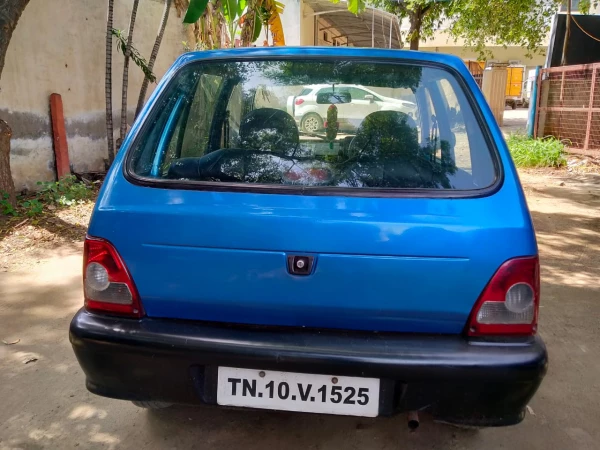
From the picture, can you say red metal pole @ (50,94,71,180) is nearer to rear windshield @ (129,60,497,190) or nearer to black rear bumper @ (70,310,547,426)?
rear windshield @ (129,60,497,190)

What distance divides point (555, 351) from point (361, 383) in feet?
5.99

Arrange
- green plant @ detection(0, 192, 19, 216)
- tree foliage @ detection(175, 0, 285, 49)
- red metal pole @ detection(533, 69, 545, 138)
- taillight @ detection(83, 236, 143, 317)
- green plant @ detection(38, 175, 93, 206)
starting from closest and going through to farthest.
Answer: taillight @ detection(83, 236, 143, 317) < green plant @ detection(0, 192, 19, 216) < green plant @ detection(38, 175, 93, 206) < tree foliage @ detection(175, 0, 285, 49) < red metal pole @ detection(533, 69, 545, 138)

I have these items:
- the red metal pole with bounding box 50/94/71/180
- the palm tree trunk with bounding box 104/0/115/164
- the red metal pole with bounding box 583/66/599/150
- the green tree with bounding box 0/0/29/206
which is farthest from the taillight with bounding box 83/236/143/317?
the red metal pole with bounding box 583/66/599/150

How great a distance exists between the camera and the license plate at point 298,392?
1.70 m

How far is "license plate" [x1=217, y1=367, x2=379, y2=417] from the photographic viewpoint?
5.59 feet

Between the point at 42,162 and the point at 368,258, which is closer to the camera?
the point at 368,258

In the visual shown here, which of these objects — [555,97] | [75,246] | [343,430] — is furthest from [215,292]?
[555,97]

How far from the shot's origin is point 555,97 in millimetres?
10992

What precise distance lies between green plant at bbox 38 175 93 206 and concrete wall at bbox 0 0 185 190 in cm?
23

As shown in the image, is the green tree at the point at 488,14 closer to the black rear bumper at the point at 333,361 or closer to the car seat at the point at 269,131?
the car seat at the point at 269,131

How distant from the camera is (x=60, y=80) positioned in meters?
6.45

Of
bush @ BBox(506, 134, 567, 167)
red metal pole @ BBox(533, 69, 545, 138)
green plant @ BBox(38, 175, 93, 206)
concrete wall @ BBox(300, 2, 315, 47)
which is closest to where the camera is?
green plant @ BBox(38, 175, 93, 206)

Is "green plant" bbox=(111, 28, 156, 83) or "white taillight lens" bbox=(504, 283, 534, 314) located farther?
"green plant" bbox=(111, 28, 156, 83)

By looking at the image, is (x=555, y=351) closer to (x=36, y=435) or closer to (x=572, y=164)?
(x=36, y=435)
